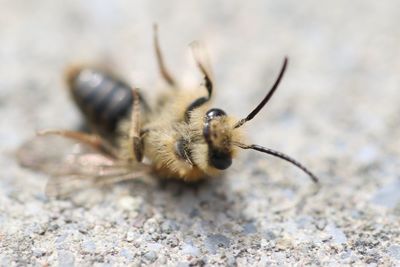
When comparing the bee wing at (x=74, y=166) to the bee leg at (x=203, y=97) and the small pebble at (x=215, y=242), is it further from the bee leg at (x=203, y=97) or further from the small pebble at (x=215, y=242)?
the small pebble at (x=215, y=242)

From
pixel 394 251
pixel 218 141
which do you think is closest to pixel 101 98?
pixel 218 141

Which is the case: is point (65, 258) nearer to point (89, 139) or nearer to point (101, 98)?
point (89, 139)

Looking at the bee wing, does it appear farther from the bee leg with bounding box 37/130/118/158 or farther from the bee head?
the bee head

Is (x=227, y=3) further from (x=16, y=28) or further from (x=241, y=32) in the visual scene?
(x=16, y=28)

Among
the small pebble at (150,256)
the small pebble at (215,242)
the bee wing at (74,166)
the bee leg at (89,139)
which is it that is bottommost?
the small pebble at (150,256)

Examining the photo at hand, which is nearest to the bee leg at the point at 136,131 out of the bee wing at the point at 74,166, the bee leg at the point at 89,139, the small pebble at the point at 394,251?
the bee wing at the point at 74,166

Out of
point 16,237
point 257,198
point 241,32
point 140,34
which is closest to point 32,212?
point 16,237
